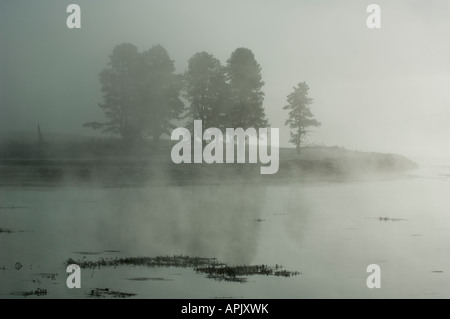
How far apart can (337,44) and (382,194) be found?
659 cm

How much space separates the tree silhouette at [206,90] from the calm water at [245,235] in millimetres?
2938

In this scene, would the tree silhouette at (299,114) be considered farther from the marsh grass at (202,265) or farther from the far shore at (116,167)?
the marsh grass at (202,265)

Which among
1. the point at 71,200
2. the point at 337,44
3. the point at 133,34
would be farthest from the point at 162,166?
the point at 337,44

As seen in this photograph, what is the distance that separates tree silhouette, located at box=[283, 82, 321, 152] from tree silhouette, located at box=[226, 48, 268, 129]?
3.79ft

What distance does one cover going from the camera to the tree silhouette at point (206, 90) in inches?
970

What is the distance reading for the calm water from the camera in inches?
811

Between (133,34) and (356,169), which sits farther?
(356,169)

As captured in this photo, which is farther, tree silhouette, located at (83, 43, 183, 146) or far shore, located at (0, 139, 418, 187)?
far shore, located at (0, 139, 418, 187)

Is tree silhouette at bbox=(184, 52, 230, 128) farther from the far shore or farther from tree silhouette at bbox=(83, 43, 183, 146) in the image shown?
the far shore

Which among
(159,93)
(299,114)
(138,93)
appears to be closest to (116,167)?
(138,93)

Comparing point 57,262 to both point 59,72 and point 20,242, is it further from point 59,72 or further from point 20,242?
point 59,72

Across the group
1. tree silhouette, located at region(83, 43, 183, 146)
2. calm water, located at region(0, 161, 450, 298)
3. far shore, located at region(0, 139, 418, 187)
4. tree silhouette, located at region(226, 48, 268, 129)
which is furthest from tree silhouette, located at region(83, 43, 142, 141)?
tree silhouette, located at region(226, 48, 268, 129)

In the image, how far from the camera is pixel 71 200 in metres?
24.0
